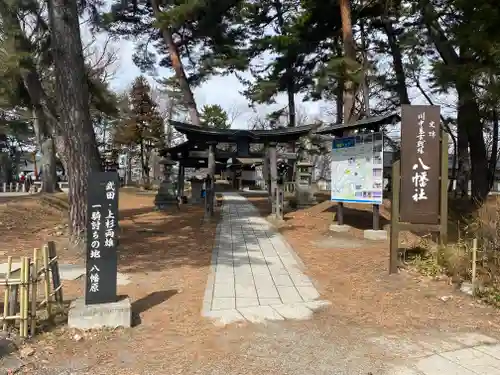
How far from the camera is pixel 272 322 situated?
454 cm

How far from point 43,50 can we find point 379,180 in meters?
11.4

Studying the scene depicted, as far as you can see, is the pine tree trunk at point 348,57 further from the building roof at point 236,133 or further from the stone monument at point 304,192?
the stone monument at point 304,192

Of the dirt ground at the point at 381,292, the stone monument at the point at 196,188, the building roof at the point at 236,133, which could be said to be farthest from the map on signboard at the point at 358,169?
the stone monument at the point at 196,188

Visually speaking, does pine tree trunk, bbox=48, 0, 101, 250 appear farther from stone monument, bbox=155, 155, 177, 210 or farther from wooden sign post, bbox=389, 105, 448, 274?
stone monument, bbox=155, 155, 177, 210

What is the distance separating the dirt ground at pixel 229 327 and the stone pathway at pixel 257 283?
0.67 ft

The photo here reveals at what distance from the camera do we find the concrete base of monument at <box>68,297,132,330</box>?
421 centimetres

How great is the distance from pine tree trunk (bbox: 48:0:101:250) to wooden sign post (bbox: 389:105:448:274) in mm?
5677

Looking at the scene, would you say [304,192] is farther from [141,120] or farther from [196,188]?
[141,120]

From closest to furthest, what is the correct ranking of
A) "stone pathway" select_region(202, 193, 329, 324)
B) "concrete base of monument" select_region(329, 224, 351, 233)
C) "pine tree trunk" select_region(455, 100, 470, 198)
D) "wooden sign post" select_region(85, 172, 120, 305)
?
"wooden sign post" select_region(85, 172, 120, 305)
"stone pathway" select_region(202, 193, 329, 324)
"concrete base of monument" select_region(329, 224, 351, 233)
"pine tree trunk" select_region(455, 100, 470, 198)

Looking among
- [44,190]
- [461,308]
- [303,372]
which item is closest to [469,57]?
[461,308]

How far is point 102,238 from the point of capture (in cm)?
450

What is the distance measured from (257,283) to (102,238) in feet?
8.35

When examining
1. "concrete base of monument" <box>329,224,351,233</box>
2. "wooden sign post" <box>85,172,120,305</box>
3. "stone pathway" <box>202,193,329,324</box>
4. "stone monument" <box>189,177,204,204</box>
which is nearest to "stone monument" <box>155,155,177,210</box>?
"stone monument" <box>189,177,204,204</box>

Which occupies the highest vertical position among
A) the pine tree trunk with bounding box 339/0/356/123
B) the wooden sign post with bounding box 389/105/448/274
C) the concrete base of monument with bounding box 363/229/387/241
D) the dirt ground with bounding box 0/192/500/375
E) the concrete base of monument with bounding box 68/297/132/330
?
the pine tree trunk with bounding box 339/0/356/123
